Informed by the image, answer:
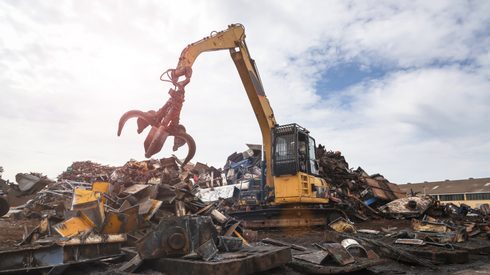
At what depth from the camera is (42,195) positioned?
35.0 feet

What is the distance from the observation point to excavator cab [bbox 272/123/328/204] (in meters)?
9.12

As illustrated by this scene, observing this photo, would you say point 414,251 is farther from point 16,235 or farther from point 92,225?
point 16,235

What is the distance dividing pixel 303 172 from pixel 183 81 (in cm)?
414

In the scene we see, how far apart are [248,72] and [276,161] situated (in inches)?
108

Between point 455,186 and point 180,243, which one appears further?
point 455,186

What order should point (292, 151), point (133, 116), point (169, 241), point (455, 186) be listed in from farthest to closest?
point (455, 186) < point (292, 151) < point (133, 116) < point (169, 241)

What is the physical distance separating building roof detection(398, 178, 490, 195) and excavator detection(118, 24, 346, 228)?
3355 centimetres

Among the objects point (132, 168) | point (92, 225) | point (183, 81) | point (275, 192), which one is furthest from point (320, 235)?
point (132, 168)

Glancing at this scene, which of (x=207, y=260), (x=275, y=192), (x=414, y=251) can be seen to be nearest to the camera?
(x=207, y=260)

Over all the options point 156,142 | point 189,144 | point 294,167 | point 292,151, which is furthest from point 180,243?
point 292,151

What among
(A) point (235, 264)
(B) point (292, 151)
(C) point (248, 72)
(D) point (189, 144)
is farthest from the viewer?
(C) point (248, 72)

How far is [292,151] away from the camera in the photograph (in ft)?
30.8

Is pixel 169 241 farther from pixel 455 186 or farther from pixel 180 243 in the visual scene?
pixel 455 186

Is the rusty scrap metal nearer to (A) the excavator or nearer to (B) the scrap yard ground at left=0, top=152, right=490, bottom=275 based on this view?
(B) the scrap yard ground at left=0, top=152, right=490, bottom=275
